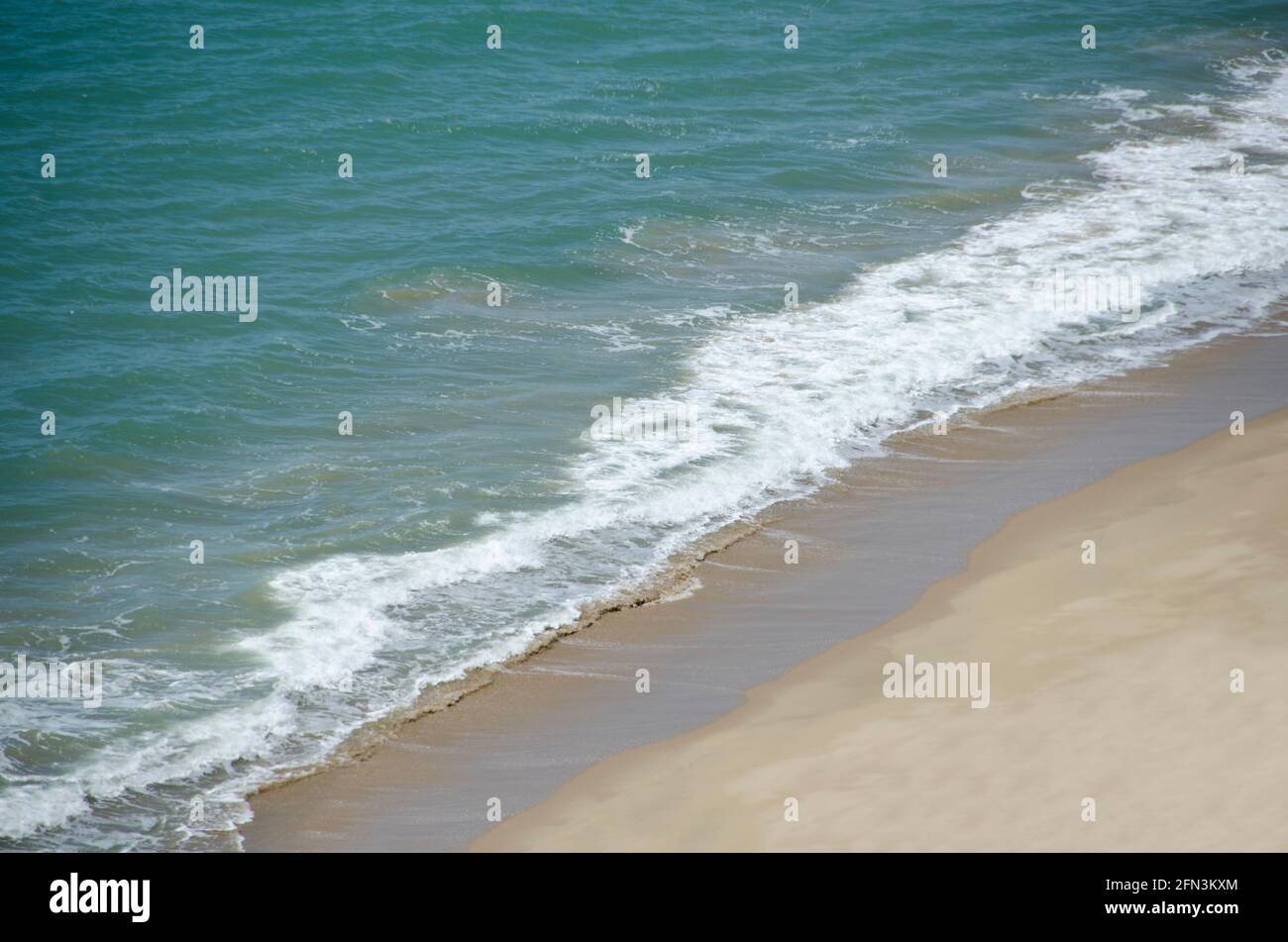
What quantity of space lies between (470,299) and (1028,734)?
33.7ft

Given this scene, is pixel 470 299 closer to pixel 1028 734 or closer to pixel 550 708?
pixel 550 708

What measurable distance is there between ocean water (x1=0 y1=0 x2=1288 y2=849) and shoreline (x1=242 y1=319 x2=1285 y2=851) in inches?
11.0

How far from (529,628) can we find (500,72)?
17.4m

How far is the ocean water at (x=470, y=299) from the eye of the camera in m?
10.3

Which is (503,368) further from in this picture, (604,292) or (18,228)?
(18,228)

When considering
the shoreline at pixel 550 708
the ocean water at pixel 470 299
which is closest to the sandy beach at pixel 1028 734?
the shoreline at pixel 550 708

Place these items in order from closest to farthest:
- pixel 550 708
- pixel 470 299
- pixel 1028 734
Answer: pixel 1028 734 < pixel 550 708 < pixel 470 299

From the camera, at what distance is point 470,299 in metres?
16.7

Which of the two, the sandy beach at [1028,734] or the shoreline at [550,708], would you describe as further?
the shoreline at [550,708]

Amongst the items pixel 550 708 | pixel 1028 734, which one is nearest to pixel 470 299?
pixel 550 708

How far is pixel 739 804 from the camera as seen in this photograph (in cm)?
793

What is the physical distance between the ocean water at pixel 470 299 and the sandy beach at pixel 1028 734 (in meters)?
2.16

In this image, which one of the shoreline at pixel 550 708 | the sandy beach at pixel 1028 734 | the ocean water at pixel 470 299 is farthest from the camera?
the ocean water at pixel 470 299

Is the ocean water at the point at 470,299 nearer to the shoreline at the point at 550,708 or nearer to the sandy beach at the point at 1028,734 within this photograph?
the shoreline at the point at 550,708
